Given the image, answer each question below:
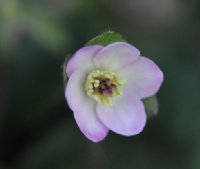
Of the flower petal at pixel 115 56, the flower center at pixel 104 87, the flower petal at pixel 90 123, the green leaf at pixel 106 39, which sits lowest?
the flower petal at pixel 90 123

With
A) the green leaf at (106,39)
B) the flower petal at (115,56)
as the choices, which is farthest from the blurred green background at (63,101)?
the green leaf at (106,39)

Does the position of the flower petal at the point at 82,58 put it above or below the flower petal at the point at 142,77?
above

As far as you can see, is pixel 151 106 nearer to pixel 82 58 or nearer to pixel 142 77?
pixel 142 77

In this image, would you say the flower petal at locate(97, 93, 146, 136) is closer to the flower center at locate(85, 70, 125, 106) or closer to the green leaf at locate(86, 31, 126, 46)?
the flower center at locate(85, 70, 125, 106)

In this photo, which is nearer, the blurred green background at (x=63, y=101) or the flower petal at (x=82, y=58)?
the flower petal at (x=82, y=58)

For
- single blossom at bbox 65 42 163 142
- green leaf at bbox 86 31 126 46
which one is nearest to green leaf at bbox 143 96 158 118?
single blossom at bbox 65 42 163 142

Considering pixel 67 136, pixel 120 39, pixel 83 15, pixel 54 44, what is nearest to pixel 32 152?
pixel 67 136

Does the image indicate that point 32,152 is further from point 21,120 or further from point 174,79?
point 174,79

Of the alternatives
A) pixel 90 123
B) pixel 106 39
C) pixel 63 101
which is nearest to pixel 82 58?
pixel 106 39

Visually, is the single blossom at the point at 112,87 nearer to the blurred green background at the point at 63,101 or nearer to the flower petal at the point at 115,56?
the flower petal at the point at 115,56
